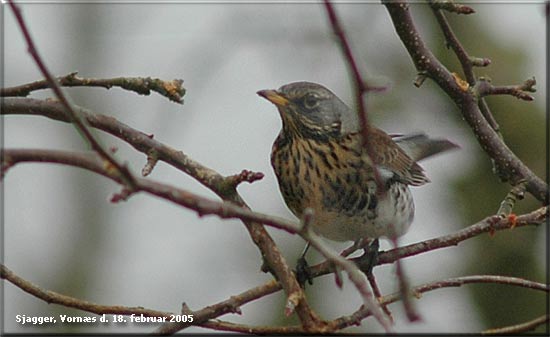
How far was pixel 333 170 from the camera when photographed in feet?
15.0

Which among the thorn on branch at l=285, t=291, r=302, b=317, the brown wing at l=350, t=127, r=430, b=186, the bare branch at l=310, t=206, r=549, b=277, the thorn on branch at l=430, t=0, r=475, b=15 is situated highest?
the brown wing at l=350, t=127, r=430, b=186

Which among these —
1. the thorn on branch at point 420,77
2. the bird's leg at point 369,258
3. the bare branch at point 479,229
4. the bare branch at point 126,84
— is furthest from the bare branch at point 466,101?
the bare branch at point 126,84

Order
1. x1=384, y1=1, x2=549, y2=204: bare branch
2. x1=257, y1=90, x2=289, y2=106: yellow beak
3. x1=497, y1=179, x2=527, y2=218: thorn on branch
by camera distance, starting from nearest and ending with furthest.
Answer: x1=384, y1=1, x2=549, y2=204: bare branch → x1=497, y1=179, x2=527, y2=218: thorn on branch → x1=257, y1=90, x2=289, y2=106: yellow beak

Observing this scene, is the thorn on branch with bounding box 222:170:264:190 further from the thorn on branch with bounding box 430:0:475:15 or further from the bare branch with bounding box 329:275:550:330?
the thorn on branch with bounding box 430:0:475:15

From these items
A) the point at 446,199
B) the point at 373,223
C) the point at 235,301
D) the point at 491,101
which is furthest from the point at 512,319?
the point at 235,301

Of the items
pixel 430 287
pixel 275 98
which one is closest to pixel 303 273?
pixel 275 98

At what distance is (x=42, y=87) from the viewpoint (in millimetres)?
3158

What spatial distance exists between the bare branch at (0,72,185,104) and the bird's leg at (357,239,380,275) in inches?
44.6

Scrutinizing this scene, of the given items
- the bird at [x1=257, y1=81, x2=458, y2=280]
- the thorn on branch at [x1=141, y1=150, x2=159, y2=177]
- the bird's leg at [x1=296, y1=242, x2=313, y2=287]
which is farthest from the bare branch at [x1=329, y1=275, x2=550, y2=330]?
the bird at [x1=257, y1=81, x2=458, y2=280]

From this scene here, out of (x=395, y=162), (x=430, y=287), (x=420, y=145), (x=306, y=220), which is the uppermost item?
(x=420, y=145)

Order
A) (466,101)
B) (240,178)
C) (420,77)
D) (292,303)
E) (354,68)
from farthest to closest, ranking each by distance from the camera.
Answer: (466,101), (420,77), (240,178), (292,303), (354,68)

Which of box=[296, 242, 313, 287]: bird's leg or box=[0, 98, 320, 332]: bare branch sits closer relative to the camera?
box=[0, 98, 320, 332]: bare branch

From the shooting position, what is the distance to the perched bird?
14.7 ft

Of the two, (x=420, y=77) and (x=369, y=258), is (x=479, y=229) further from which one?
(x=369, y=258)
